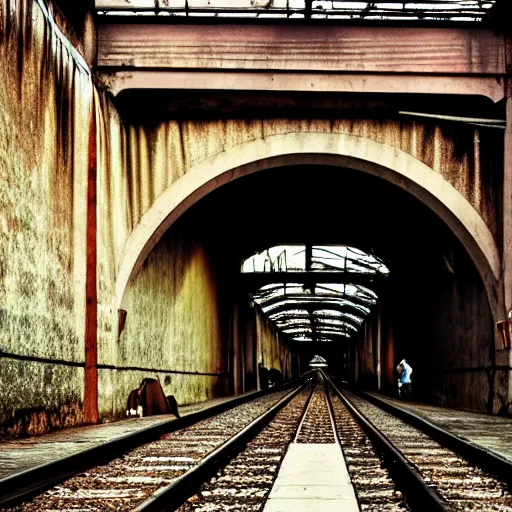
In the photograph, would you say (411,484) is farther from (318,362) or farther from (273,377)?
(318,362)

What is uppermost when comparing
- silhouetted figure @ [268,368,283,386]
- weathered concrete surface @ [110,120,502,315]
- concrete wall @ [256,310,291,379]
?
weathered concrete surface @ [110,120,502,315]

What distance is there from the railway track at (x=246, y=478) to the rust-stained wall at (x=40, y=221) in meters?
1.27

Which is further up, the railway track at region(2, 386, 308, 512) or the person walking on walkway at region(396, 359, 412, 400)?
the railway track at region(2, 386, 308, 512)

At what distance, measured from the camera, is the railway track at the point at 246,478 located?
4613mm

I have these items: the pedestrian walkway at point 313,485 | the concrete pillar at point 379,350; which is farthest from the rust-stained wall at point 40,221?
the concrete pillar at point 379,350

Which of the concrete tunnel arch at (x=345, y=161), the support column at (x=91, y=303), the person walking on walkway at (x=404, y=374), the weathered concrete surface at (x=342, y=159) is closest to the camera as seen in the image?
the support column at (x=91, y=303)

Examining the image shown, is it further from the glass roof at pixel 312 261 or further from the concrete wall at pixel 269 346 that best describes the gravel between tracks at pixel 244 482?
the concrete wall at pixel 269 346

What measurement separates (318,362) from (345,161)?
236 ft

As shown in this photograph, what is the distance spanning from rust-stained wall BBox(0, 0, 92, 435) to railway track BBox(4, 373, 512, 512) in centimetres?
127

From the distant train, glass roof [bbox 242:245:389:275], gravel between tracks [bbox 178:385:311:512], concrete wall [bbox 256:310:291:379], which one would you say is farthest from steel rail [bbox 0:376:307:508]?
the distant train

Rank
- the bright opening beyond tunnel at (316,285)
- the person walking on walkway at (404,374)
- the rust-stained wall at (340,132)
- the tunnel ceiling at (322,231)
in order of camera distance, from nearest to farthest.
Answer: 1. the rust-stained wall at (340,132)
2. the tunnel ceiling at (322,231)
3. the person walking on walkway at (404,374)
4. the bright opening beyond tunnel at (316,285)

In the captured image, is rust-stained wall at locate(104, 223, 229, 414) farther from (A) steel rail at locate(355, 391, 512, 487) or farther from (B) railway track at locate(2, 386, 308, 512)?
(A) steel rail at locate(355, 391, 512, 487)

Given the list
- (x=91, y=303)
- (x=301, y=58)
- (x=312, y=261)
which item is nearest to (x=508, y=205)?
(x=301, y=58)

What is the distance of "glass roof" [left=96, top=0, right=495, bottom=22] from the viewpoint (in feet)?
36.3
